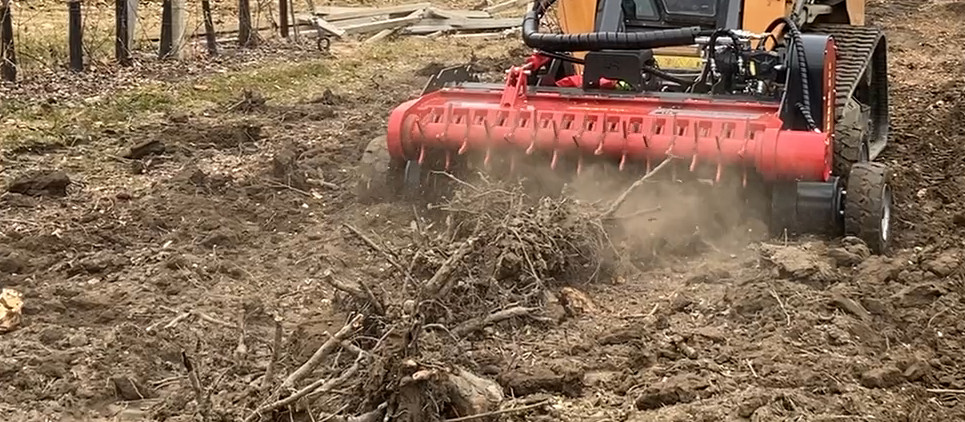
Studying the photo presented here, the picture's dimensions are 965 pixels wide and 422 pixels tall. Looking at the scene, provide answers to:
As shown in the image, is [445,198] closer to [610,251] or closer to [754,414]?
[610,251]

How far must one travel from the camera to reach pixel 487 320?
4.58 metres

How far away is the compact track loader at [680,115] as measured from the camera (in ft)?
19.2

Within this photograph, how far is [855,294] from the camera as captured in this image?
501 centimetres

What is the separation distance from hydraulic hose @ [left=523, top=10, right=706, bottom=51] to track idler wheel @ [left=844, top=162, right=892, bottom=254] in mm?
1177

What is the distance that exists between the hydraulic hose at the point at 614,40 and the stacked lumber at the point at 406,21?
8164 mm

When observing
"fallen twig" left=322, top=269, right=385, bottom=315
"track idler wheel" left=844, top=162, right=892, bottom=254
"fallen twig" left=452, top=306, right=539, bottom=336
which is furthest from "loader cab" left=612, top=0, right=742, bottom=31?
"fallen twig" left=322, top=269, right=385, bottom=315

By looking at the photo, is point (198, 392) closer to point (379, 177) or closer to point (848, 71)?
point (379, 177)

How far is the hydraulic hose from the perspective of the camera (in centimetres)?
634

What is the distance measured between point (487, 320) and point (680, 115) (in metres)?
2.06

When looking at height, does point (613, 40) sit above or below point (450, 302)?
above

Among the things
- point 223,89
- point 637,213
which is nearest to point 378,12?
point 223,89

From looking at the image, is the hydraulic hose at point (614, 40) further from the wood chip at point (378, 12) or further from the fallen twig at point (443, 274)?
the wood chip at point (378, 12)

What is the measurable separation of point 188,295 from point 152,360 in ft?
2.60

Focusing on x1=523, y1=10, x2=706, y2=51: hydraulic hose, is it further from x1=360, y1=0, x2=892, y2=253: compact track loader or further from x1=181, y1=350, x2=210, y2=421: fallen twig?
x1=181, y1=350, x2=210, y2=421: fallen twig
